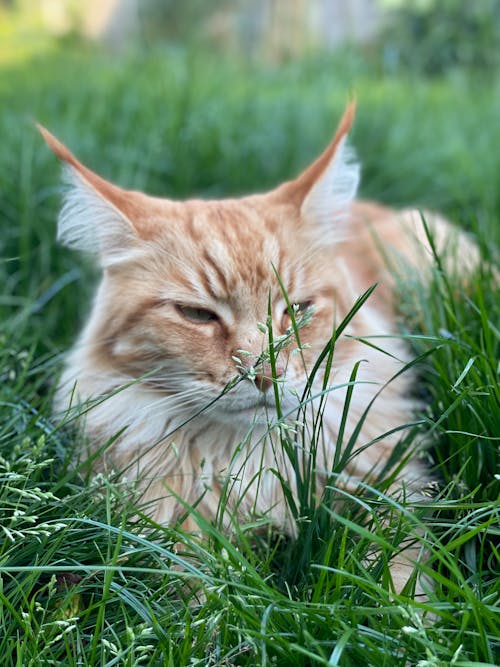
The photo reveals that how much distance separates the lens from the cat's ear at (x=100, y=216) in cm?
176

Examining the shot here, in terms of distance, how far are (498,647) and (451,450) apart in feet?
1.81

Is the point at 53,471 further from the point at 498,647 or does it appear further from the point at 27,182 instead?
the point at 27,182

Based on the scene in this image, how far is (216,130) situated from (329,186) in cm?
174

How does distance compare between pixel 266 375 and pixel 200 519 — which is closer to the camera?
pixel 200 519

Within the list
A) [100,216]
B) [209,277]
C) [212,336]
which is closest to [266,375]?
[212,336]

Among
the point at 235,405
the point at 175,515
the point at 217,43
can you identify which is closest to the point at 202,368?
the point at 235,405

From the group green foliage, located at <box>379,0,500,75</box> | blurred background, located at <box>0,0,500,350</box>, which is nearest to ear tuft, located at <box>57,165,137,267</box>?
blurred background, located at <box>0,0,500,350</box>

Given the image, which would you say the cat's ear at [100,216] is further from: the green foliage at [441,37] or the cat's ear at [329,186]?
the green foliage at [441,37]

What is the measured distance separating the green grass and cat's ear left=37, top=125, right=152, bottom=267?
0.24 meters

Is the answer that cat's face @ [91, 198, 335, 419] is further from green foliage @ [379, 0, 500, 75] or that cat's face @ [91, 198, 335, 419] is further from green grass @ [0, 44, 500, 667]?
green foliage @ [379, 0, 500, 75]

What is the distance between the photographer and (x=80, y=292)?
9.01 feet

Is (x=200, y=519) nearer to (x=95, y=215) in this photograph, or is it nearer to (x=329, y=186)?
(x=95, y=215)

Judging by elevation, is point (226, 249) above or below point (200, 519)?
above

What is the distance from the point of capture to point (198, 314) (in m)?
1.79
